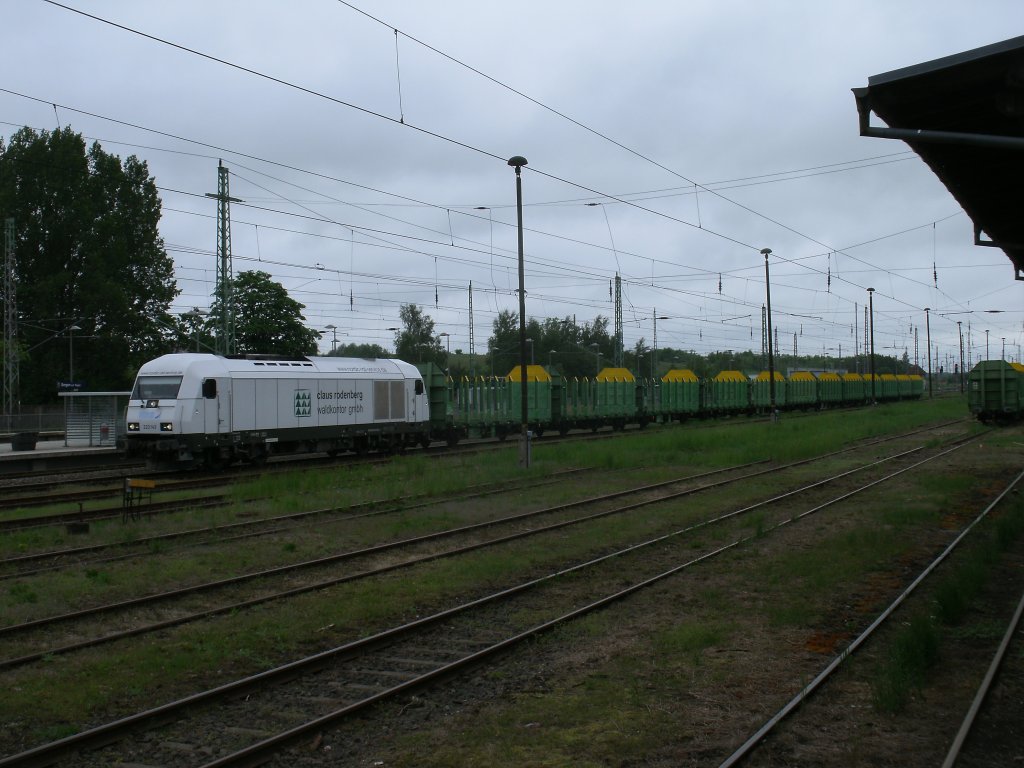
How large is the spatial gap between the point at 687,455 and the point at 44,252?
43.5 meters

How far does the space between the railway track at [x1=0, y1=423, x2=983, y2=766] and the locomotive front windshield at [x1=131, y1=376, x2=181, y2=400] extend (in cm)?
1449

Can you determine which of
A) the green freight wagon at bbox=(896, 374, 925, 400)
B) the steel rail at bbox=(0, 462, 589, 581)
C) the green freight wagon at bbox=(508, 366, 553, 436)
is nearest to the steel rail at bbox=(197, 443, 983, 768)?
the steel rail at bbox=(0, 462, 589, 581)

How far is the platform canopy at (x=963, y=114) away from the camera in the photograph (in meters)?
8.59

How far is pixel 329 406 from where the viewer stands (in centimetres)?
2648

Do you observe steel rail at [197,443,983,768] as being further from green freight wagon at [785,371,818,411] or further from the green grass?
green freight wagon at [785,371,818,411]

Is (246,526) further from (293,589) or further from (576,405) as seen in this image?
(576,405)

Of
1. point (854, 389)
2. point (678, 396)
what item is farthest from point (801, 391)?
point (678, 396)

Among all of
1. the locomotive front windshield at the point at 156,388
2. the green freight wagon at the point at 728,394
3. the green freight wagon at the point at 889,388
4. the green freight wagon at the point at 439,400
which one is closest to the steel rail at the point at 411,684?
the locomotive front windshield at the point at 156,388

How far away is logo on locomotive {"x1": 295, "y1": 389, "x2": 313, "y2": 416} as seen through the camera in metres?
25.2

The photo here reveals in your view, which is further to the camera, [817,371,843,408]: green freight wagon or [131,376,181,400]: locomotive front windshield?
[817,371,843,408]: green freight wagon

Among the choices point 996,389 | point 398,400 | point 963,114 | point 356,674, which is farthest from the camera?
point 996,389

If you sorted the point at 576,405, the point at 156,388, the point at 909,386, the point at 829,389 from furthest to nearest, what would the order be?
the point at 909,386, the point at 829,389, the point at 576,405, the point at 156,388

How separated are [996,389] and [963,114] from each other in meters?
37.5

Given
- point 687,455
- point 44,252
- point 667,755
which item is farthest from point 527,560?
point 44,252
